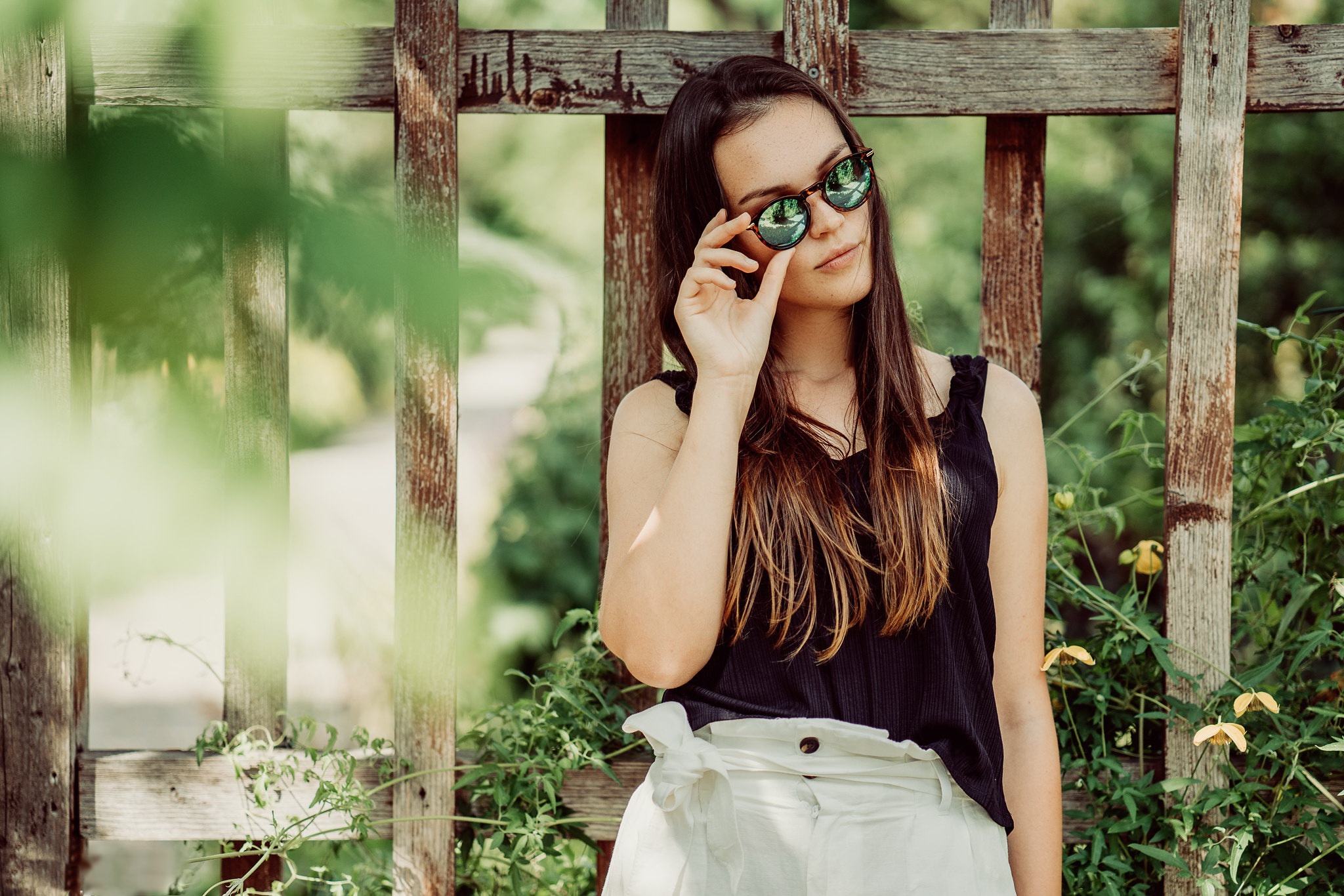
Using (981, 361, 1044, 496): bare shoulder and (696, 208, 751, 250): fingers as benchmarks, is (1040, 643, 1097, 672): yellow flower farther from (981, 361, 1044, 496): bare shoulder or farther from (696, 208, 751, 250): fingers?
(696, 208, 751, 250): fingers

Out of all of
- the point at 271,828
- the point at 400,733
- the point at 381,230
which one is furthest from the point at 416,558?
the point at 381,230

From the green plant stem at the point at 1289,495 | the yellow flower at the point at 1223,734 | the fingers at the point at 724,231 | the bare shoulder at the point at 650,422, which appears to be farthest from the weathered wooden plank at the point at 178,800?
the green plant stem at the point at 1289,495

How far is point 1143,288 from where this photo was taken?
3.95m

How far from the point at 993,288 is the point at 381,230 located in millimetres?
1365

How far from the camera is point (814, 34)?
1.80 m

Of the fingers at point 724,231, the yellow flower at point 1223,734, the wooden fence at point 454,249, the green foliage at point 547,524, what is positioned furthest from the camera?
the green foliage at point 547,524

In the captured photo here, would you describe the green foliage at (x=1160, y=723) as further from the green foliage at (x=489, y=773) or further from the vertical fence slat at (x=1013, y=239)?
the vertical fence slat at (x=1013, y=239)

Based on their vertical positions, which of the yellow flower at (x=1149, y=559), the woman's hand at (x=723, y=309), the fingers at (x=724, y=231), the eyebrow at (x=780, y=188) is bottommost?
the yellow flower at (x=1149, y=559)

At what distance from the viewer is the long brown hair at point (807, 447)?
1409 millimetres

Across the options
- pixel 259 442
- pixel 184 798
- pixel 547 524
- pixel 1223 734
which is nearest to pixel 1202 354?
pixel 1223 734

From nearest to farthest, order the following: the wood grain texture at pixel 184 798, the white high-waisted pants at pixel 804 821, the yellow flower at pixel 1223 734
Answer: the white high-waisted pants at pixel 804 821 → the yellow flower at pixel 1223 734 → the wood grain texture at pixel 184 798

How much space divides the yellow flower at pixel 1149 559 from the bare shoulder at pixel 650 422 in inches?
36.7

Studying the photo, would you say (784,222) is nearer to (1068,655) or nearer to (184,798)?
(1068,655)

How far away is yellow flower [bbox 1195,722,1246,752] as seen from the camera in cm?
157
